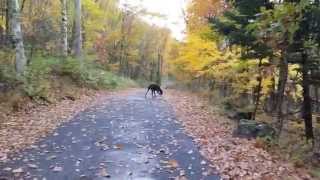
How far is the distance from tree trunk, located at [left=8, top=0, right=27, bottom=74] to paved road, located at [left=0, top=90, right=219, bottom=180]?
15.5ft

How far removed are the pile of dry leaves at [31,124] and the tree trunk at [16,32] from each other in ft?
7.03

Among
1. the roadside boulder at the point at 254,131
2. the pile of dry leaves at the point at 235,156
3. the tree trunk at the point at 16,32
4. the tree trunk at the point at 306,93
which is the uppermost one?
the tree trunk at the point at 16,32

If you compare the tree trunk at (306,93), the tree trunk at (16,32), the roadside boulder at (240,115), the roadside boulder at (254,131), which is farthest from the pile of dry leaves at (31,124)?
the tree trunk at (306,93)

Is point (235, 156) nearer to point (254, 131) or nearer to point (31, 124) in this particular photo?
point (254, 131)

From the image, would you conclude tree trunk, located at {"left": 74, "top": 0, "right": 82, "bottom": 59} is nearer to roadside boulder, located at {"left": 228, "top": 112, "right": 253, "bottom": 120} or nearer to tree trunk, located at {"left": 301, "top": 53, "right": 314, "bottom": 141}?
roadside boulder, located at {"left": 228, "top": 112, "right": 253, "bottom": 120}

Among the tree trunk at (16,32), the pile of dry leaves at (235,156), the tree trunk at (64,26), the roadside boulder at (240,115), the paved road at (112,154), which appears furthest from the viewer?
the tree trunk at (64,26)

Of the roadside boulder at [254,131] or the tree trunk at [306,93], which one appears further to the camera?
the tree trunk at [306,93]

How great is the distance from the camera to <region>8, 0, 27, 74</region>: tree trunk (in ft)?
55.4

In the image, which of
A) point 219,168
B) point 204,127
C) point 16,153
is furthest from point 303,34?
point 16,153

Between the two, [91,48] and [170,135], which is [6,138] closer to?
[170,135]

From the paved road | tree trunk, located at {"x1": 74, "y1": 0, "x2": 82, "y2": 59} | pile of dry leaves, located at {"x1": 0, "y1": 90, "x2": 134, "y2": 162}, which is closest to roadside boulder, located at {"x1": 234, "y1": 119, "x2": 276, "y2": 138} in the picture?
the paved road

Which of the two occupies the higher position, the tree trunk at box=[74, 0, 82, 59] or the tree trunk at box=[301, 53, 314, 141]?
the tree trunk at box=[74, 0, 82, 59]

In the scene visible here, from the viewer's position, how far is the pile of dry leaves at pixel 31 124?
10.2 m

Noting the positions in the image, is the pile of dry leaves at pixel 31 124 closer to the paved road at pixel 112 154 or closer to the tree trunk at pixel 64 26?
the paved road at pixel 112 154
